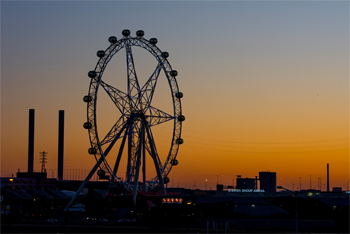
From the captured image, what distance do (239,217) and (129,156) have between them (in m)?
25.6

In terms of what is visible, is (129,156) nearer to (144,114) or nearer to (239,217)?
(144,114)

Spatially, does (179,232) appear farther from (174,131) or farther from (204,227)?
(174,131)

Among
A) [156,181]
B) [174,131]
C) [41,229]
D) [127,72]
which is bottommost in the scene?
[41,229]

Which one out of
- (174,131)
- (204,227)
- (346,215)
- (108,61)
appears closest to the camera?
(346,215)

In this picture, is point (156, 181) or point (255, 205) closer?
point (255, 205)

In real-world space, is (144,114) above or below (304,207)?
above

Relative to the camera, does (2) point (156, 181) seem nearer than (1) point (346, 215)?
No

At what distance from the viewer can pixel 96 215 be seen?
399 ft

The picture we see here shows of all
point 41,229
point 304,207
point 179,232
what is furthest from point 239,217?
point 41,229

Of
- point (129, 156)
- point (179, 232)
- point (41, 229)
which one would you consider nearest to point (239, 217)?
point (129, 156)

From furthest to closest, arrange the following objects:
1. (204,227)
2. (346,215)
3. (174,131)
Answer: (174,131)
(204,227)
(346,215)

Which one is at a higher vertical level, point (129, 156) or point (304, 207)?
point (129, 156)

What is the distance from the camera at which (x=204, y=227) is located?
91.7 meters

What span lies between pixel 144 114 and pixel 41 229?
37.5 meters
